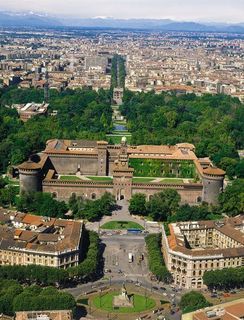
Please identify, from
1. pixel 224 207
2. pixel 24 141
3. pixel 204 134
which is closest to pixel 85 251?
pixel 224 207

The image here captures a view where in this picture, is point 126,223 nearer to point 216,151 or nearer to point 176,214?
point 176,214

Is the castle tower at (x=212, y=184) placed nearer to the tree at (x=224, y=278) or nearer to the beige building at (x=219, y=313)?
the tree at (x=224, y=278)

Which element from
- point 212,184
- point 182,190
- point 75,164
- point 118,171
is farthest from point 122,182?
point 75,164

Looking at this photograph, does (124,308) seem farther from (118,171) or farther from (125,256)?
(118,171)

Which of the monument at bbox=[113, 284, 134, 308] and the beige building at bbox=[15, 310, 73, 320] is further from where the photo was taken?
the monument at bbox=[113, 284, 134, 308]

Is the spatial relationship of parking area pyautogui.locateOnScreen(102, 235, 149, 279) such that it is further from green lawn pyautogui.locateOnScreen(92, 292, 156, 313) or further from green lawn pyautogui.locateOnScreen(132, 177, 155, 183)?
green lawn pyautogui.locateOnScreen(132, 177, 155, 183)

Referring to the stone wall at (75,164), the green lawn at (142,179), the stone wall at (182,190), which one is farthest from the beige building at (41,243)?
the stone wall at (75,164)

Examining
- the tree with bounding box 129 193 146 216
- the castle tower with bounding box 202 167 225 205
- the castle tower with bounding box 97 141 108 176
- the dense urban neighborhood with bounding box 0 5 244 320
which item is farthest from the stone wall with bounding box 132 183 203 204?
the castle tower with bounding box 97 141 108 176
